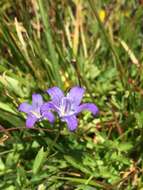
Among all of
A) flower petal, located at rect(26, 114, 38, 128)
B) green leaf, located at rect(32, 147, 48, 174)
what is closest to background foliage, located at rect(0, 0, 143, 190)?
green leaf, located at rect(32, 147, 48, 174)

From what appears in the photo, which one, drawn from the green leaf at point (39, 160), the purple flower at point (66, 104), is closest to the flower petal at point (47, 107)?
the purple flower at point (66, 104)

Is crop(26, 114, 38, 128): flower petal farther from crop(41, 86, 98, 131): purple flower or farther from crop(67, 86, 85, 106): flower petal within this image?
crop(67, 86, 85, 106): flower petal

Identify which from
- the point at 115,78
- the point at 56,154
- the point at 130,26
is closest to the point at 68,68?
the point at 115,78

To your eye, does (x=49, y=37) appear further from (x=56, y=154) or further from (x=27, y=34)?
(x=56, y=154)

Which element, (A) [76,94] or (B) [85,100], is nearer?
(A) [76,94]

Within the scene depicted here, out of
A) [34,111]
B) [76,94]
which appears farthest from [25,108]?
[76,94]

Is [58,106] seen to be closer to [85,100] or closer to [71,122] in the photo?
[71,122]

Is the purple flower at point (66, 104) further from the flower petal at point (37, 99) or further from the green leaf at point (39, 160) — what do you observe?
the green leaf at point (39, 160)
